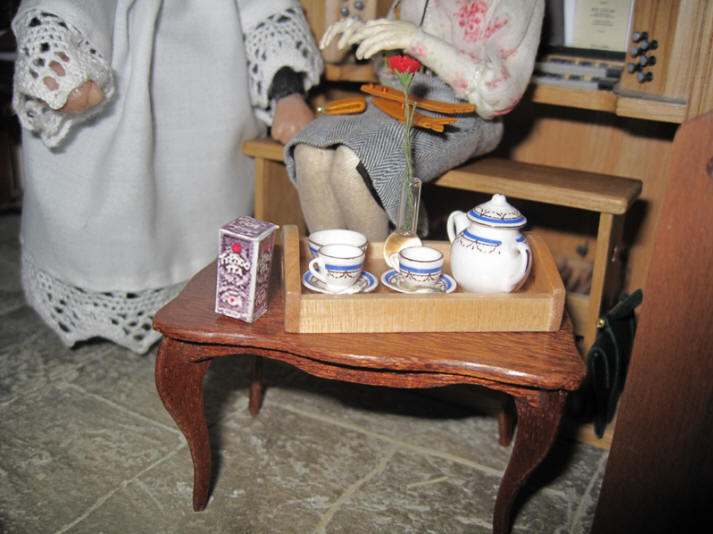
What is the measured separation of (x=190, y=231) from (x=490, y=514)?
3.60 feet

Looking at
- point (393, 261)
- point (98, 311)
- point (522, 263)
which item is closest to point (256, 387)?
point (98, 311)

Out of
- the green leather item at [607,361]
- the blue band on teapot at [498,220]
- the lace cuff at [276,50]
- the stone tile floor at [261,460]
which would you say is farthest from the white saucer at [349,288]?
the lace cuff at [276,50]

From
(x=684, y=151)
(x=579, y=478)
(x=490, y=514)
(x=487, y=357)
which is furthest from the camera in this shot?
(x=579, y=478)

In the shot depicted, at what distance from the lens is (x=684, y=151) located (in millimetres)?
928

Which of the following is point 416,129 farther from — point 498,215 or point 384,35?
point 498,215

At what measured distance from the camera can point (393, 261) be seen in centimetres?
141

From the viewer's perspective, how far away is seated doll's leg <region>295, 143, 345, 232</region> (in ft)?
5.74

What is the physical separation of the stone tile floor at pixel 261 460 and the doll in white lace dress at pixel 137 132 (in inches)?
9.0

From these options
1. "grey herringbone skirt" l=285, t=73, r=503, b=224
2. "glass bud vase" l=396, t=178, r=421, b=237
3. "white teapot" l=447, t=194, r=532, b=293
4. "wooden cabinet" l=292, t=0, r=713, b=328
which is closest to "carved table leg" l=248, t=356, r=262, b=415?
"grey herringbone skirt" l=285, t=73, r=503, b=224

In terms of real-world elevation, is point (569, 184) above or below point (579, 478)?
above

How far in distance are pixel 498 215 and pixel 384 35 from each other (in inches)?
23.6

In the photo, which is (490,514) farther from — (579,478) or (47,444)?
(47,444)

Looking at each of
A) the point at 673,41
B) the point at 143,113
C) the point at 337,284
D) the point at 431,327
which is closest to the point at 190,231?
the point at 143,113

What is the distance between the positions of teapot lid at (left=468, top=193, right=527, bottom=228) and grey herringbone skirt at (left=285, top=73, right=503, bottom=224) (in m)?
0.36
